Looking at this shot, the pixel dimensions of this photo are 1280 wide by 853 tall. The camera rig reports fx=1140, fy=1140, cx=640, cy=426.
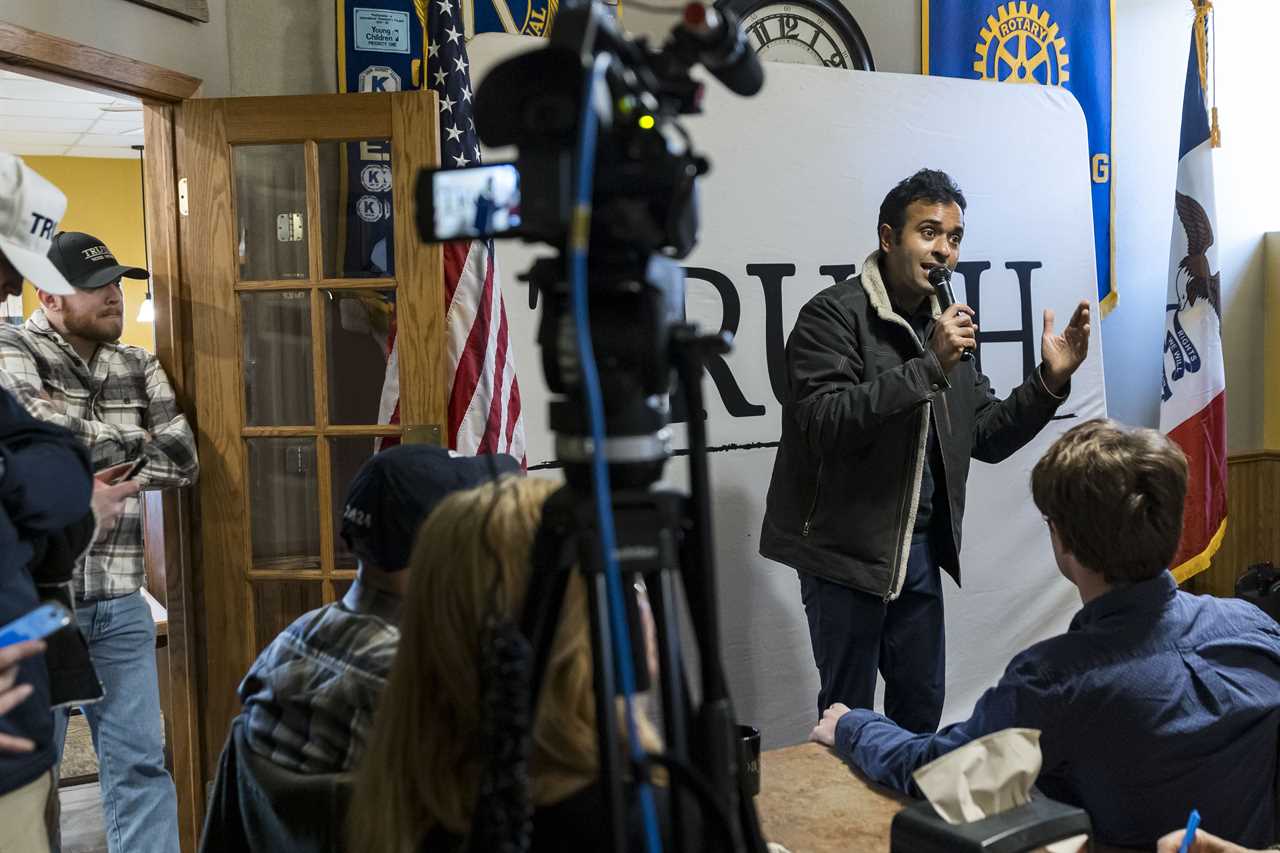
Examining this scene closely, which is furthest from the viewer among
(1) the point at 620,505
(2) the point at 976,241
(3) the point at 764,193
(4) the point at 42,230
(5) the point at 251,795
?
(2) the point at 976,241

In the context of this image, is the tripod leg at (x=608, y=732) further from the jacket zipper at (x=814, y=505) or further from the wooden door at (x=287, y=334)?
the wooden door at (x=287, y=334)

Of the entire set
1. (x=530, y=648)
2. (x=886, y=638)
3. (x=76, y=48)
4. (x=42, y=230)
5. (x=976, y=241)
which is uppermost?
(x=76, y=48)

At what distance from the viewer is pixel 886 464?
246 centimetres

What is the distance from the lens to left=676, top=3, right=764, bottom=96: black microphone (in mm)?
762

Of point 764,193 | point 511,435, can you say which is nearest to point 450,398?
point 511,435

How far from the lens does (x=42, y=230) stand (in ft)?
4.44

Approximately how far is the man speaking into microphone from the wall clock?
122 cm

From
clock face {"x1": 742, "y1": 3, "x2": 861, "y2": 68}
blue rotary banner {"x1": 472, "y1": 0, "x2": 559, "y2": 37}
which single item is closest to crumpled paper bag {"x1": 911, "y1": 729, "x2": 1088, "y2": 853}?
blue rotary banner {"x1": 472, "y1": 0, "x2": 559, "y2": 37}

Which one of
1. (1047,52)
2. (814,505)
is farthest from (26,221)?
(1047,52)

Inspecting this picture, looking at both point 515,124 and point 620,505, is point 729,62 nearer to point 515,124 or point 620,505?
point 515,124

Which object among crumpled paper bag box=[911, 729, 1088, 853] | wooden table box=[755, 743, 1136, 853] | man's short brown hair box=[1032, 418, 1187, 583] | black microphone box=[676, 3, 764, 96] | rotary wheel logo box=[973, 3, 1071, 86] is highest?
rotary wheel logo box=[973, 3, 1071, 86]

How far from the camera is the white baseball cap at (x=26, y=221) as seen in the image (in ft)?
4.22

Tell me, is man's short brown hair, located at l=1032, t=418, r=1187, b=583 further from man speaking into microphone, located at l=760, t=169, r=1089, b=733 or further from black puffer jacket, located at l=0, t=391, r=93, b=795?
black puffer jacket, located at l=0, t=391, r=93, b=795

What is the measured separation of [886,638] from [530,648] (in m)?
1.93
